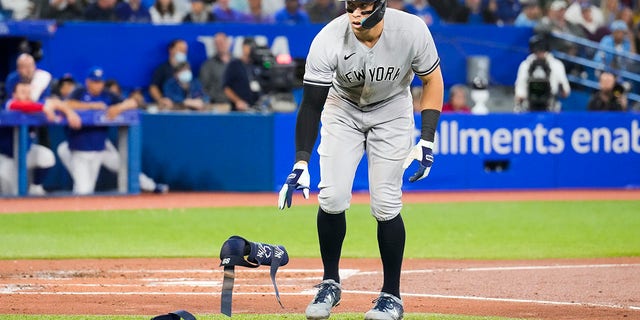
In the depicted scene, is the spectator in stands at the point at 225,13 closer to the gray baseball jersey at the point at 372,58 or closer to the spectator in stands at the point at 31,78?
the spectator in stands at the point at 31,78

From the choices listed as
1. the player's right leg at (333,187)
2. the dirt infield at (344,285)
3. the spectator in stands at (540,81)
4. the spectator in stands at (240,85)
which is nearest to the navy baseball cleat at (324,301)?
the player's right leg at (333,187)

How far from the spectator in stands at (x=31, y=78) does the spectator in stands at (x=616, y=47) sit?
30.0 ft

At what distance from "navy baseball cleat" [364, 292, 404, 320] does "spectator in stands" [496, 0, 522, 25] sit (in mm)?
15405

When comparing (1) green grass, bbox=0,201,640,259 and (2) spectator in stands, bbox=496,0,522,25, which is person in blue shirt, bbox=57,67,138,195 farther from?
(2) spectator in stands, bbox=496,0,522,25

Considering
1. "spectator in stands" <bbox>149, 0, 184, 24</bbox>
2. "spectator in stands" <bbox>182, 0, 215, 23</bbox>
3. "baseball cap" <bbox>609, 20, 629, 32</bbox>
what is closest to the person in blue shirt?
"spectator in stands" <bbox>149, 0, 184, 24</bbox>

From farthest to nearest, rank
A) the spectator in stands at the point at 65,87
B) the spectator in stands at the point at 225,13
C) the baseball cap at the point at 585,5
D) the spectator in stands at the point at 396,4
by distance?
the baseball cap at the point at 585,5
the spectator in stands at the point at 225,13
the spectator in stands at the point at 396,4
the spectator in stands at the point at 65,87

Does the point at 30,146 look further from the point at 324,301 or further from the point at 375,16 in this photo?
the point at 375,16

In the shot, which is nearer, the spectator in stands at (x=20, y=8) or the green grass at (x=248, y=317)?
the green grass at (x=248, y=317)

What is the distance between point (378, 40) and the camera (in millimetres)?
6926

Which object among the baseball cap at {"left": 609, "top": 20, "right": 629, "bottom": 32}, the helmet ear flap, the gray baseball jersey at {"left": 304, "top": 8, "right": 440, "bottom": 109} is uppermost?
the baseball cap at {"left": 609, "top": 20, "right": 629, "bottom": 32}

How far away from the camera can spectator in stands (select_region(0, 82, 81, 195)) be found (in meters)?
16.0

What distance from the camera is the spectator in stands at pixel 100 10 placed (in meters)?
19.1

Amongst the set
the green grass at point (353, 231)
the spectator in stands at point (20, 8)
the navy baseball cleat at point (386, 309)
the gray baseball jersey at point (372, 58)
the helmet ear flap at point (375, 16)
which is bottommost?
the green grass at point (353, 231)

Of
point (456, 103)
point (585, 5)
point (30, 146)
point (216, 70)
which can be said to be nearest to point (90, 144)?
point (30, 146)
